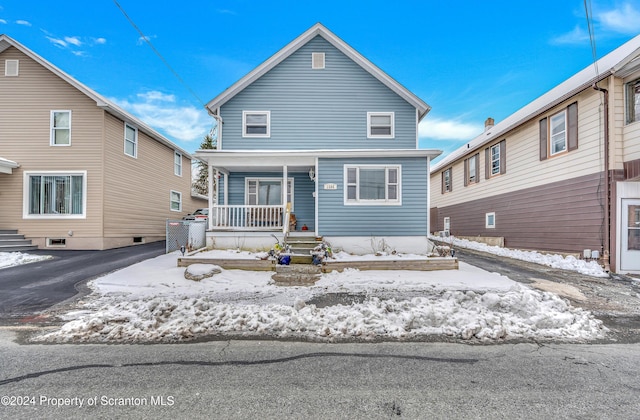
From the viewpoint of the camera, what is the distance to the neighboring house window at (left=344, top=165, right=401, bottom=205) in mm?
10523

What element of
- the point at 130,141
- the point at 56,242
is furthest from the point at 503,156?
the point at 56,242

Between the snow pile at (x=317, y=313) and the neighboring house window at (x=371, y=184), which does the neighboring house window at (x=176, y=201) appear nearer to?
the snow pile at (x=317, y=313)

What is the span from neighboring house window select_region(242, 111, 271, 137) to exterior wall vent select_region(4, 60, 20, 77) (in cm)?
956

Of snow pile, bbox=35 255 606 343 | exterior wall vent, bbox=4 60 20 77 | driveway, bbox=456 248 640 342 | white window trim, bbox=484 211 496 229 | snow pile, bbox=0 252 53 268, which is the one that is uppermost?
exterior wall vent, bbox=4 60 20 77

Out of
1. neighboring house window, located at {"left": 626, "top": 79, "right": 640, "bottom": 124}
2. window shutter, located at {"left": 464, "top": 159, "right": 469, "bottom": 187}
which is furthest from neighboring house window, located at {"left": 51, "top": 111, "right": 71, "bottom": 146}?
window shutter, located at {"left": 464, "top": 159, "right": 469, "bottom": 187}

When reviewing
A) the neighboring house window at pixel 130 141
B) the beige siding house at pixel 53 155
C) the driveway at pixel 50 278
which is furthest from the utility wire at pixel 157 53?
the driveway at pixel 50 278

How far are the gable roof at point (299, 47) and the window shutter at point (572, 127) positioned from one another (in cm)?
481

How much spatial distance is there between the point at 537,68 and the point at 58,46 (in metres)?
24.6

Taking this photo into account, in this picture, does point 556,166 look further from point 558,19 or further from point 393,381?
point 393,381

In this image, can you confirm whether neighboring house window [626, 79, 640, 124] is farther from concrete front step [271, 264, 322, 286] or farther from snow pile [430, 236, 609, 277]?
concrete front step [271, 264, 322, 286]

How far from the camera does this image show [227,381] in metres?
2.84

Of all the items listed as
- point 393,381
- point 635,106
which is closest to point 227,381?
point 393,381

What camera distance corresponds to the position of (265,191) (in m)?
12.5

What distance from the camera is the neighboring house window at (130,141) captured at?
13.4 m
